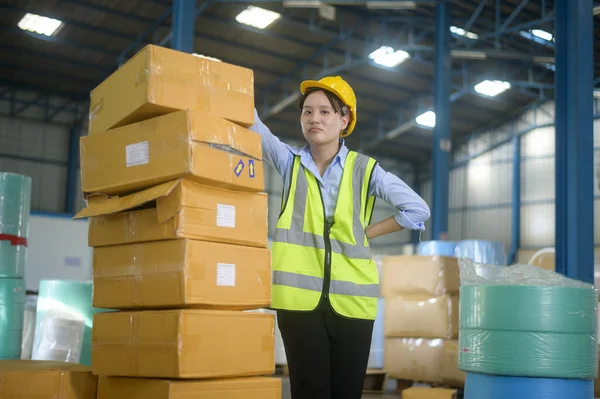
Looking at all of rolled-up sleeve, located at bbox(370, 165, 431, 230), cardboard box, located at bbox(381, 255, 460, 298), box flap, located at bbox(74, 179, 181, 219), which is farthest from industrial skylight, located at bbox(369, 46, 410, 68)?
box flap, located at bbox(74, 179, 181, 219)

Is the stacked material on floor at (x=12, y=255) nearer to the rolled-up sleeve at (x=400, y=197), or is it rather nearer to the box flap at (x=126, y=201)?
the box flap at (x=126, y=201)

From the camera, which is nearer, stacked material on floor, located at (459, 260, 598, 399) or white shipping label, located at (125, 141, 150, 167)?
white shipping label, located at (125, 141, 150, 167)

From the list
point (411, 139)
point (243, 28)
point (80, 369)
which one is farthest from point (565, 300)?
point (411, 139)

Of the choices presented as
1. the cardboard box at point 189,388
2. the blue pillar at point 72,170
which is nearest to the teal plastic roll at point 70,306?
the cardboard box at point 189,388

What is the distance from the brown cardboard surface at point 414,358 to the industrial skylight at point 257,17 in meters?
9.00

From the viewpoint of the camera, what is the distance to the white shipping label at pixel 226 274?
2.70 metres

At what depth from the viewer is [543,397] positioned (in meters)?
3.83

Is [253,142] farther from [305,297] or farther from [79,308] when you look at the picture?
[79,308]

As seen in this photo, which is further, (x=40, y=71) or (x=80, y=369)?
(x=40, y=71)

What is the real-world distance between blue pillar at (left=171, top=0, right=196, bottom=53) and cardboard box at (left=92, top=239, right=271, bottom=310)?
5.09 metres

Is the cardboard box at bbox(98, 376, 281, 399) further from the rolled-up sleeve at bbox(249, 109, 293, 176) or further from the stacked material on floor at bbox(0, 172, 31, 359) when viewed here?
the stacked material on floor at bbox(0, 172, 31, 359)

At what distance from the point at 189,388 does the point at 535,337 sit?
2082 mm

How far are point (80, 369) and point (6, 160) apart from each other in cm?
1688

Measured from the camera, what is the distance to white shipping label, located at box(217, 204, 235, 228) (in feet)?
8.92
